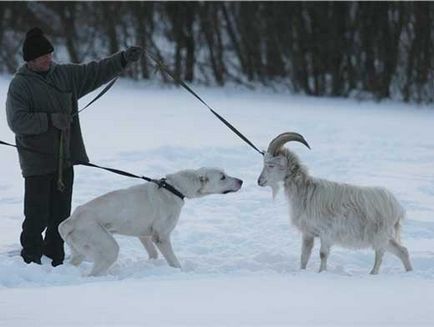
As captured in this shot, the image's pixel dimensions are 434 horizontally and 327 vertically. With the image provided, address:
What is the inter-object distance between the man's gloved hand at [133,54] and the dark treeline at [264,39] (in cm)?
1410

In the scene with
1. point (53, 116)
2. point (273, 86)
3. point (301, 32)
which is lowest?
point (273, 86)

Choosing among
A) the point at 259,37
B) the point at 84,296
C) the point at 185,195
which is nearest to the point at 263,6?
the point at 259,37

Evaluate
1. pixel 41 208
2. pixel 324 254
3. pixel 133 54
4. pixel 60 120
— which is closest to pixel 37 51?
pixel 60 120

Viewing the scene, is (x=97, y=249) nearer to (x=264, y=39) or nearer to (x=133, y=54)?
(x=133, y=54)

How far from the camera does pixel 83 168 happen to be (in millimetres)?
12078

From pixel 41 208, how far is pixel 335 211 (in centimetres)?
263

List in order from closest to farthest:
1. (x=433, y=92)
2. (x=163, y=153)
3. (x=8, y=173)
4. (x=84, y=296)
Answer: (x=84, y=296), (x=8, y=173), (x=163, y=153), (x=433, y=92)

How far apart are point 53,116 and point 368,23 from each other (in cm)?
1524

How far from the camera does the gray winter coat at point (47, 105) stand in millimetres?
7445

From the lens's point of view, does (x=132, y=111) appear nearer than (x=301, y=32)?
Yes

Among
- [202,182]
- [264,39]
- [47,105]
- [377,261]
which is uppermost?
[47,105]

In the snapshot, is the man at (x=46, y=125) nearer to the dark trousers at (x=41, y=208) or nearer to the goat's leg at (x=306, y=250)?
the dark trousers at (x=41, y=208)

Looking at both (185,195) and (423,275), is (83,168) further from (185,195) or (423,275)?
(423,275)

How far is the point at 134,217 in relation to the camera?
7.55 metres
